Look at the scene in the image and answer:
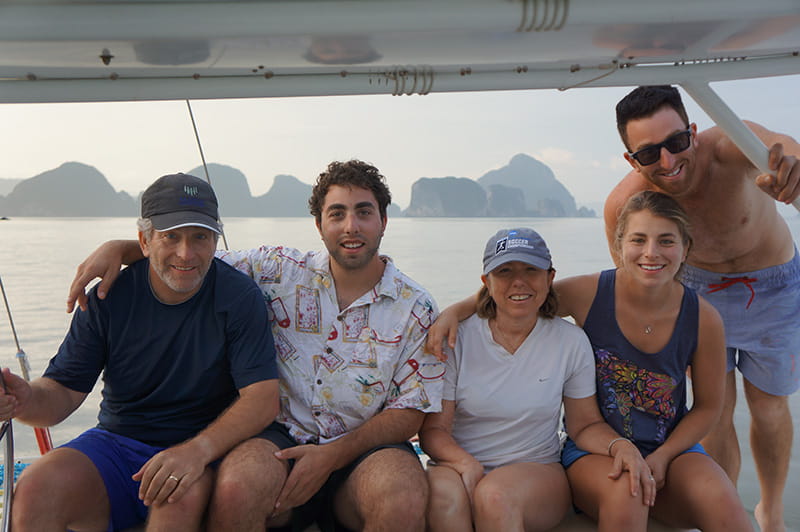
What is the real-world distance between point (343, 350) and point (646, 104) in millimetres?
1343

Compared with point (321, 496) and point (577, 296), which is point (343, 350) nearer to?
point (321, 496)

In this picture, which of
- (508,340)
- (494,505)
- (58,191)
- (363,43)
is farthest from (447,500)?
(58,191)

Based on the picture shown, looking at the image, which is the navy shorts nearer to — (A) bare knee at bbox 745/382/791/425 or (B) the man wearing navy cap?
(B) the man wearing navy cap

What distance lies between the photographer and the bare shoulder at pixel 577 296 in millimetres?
2146

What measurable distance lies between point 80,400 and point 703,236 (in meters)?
2.34

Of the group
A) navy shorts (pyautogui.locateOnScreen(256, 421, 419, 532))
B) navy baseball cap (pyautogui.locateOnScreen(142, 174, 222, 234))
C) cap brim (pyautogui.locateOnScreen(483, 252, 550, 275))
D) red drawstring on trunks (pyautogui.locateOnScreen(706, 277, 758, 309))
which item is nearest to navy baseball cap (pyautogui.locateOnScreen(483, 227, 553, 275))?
cap brim (pyautogui.locateOnScreen(483, 252, 550, 275))

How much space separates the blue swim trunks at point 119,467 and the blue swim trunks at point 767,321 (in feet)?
6.91

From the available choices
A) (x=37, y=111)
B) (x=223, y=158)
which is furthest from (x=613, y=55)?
(x=223, y=158)

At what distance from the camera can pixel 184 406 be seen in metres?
1.96

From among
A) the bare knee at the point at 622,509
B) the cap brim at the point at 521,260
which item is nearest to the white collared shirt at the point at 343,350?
the cap brim at the point at 521,260

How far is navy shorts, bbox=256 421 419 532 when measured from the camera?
192 centimetres

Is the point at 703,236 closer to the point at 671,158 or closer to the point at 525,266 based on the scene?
the point at 671,158

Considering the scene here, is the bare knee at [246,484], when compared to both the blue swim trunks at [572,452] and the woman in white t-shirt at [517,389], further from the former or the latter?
the blue swim trunks at [572,452]

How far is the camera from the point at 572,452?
6.64 ft
